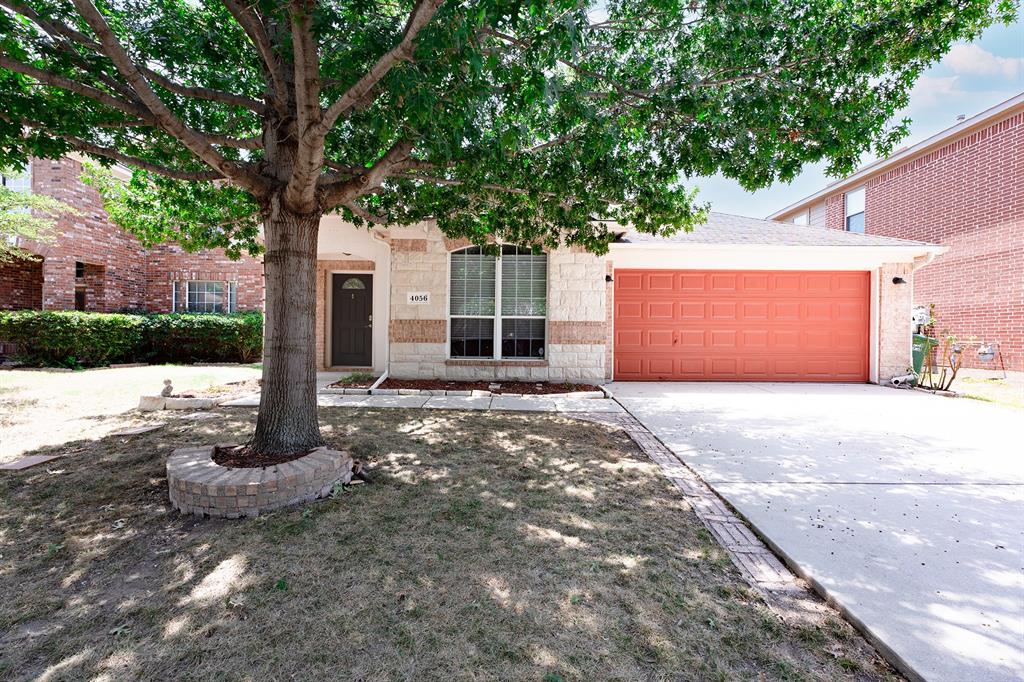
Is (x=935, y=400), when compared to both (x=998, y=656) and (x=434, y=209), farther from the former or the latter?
(x=434, y=209)

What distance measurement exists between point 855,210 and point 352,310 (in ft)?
61.7

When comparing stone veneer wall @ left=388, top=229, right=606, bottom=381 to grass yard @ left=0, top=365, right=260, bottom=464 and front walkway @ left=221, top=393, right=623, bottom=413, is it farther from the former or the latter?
grass yard @ left=0, top=365, right=260, bottom=464

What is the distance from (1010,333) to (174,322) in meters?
21.6

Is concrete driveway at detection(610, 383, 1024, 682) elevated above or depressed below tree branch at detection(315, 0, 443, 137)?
below

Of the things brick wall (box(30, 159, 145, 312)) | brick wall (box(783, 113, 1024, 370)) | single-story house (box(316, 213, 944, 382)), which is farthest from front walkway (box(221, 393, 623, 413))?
brick wall (box(783, 113, 1024, 370))

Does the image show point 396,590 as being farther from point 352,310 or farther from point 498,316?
point 352,310

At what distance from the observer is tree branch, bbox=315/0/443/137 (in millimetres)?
2662

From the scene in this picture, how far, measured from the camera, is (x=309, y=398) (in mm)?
4039

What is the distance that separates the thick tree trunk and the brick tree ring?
1.49 feet

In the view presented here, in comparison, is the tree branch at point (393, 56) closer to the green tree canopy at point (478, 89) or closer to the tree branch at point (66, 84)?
the green tree canopy at point (478, 89)

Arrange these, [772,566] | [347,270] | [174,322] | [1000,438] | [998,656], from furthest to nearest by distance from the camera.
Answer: [174,322] < [347,270] < [1000,438] < [772,566] < [998,656]

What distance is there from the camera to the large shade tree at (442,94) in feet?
10.3

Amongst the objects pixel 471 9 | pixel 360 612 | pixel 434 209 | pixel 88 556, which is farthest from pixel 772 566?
pixel 434 209

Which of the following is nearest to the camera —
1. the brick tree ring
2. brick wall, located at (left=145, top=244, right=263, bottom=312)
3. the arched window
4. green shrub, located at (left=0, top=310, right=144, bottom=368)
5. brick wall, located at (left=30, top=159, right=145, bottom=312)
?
the brick tree ring
